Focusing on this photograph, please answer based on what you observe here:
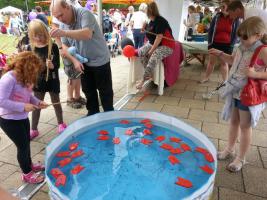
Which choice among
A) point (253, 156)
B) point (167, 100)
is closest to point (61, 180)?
point (253, 156)

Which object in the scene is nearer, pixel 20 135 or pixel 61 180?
pixel 61 180

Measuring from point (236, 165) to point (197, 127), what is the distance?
907 mm

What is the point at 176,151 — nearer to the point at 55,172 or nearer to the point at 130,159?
the point at 130,159

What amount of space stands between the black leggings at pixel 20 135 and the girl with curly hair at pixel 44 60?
68 cm

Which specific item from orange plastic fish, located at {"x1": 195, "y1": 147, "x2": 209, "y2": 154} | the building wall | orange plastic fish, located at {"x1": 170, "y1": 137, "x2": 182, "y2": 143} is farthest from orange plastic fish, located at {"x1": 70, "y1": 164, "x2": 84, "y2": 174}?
the building wall

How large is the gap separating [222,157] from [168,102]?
169 centimetres

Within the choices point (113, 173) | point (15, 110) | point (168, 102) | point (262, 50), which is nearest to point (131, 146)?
point (113, 173)

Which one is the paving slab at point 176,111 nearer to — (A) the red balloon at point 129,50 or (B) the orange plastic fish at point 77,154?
(A) the red balloon at point 129,50

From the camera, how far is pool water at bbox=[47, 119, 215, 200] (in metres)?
1.75

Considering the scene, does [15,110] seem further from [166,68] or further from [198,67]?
[198,67]

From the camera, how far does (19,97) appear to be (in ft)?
6.26

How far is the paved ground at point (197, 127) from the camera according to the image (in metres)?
2.04

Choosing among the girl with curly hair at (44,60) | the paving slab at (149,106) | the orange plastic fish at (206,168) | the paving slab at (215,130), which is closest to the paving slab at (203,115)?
the paving slab at (215,130)

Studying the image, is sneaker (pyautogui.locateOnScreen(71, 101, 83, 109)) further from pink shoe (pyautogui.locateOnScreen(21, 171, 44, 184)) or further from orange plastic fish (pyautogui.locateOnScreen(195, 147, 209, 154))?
orange plastic fish (pyautogui.locateOnScreen(195, 147, 209, 154))
